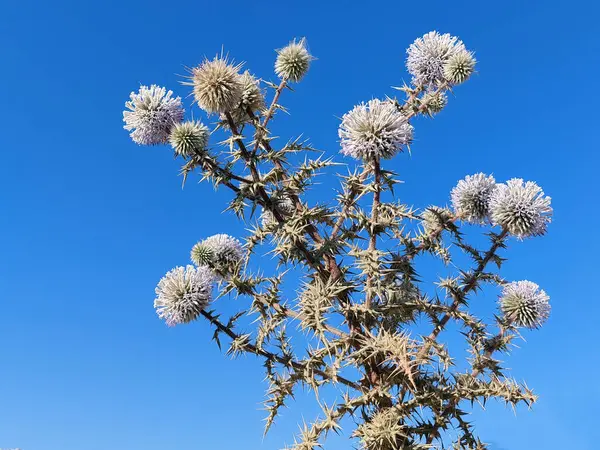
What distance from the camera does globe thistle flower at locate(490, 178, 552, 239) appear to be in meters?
5.57

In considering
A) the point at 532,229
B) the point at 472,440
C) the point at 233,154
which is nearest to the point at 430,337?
the point at 472,440

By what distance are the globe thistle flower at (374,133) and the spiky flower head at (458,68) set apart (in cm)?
191

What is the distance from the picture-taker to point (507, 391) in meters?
5.44

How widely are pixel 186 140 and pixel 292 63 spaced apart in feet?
6.39

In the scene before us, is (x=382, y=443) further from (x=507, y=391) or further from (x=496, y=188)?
(x=496, y=188)

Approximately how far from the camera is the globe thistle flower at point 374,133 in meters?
4.91

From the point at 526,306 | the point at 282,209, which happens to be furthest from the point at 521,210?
the point at 282,209

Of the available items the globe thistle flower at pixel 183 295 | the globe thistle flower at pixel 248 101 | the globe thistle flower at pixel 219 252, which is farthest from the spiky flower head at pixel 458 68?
the globe thistle flower at pixel 183 295

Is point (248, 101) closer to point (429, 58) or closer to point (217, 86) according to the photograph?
point (217, 86)

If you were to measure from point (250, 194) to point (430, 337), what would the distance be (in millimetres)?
2183

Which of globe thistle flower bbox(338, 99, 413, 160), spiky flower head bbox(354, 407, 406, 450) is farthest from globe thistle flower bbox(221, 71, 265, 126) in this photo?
spiky flower head bbox(354, 407, 406, 450)

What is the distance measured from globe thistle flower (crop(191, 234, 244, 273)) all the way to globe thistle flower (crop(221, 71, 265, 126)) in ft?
4.16

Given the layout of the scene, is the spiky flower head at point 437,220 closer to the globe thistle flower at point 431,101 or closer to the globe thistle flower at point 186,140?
the globe thistle flower at point 431,101

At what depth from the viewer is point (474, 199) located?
233 inches
